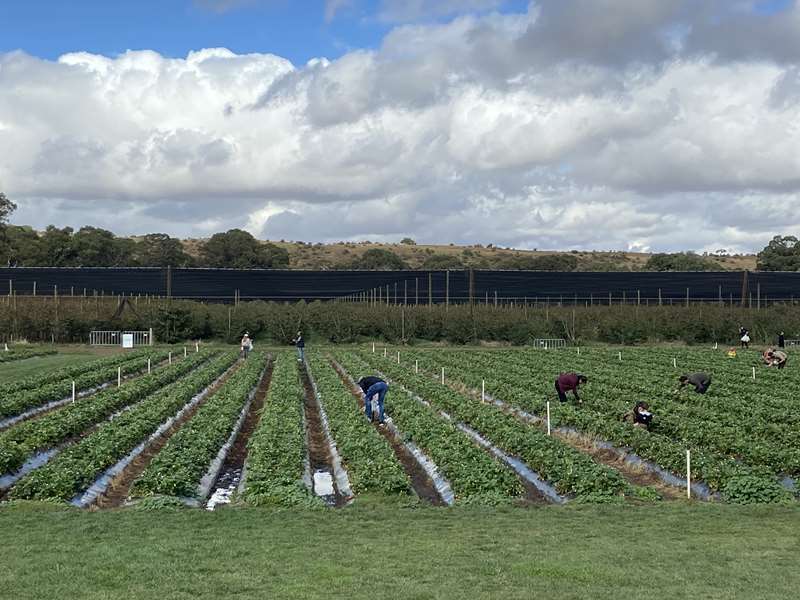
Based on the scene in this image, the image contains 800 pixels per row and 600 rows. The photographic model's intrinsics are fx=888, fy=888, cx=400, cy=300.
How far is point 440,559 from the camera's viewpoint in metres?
11.5

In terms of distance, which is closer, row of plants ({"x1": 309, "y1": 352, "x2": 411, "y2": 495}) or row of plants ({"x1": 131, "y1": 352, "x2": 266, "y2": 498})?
row of plants ({"x1": 131, "y1": 352, "x2": 266, "y2": 498})

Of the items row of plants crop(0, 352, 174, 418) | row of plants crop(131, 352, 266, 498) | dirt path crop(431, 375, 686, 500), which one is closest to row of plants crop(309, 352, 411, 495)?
row of plants crop(131, 352, 266, 498)

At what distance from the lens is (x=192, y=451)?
757 inches

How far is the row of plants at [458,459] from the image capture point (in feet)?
53.7

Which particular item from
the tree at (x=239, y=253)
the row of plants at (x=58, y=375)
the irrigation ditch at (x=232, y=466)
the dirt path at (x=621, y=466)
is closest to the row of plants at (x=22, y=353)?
the row of plants at (x=58, y=375)

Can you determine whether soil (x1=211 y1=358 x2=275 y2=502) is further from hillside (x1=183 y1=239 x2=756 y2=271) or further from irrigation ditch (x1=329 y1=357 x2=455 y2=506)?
hillside (x1=183 y1=239 x2=756 y2=271)

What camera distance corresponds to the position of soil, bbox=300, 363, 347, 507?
55.9 ft

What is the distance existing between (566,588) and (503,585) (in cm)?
72

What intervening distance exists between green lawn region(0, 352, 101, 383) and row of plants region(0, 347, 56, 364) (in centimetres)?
62

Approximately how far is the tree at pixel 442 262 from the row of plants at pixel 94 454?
109 metres

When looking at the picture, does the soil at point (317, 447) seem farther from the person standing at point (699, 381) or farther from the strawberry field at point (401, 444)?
the person standing at point (699, 381)

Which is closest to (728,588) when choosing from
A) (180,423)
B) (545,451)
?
(545,451)

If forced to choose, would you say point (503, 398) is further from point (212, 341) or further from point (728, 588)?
point (212, 341)

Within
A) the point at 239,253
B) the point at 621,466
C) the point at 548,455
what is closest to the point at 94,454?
the point at 548,455
